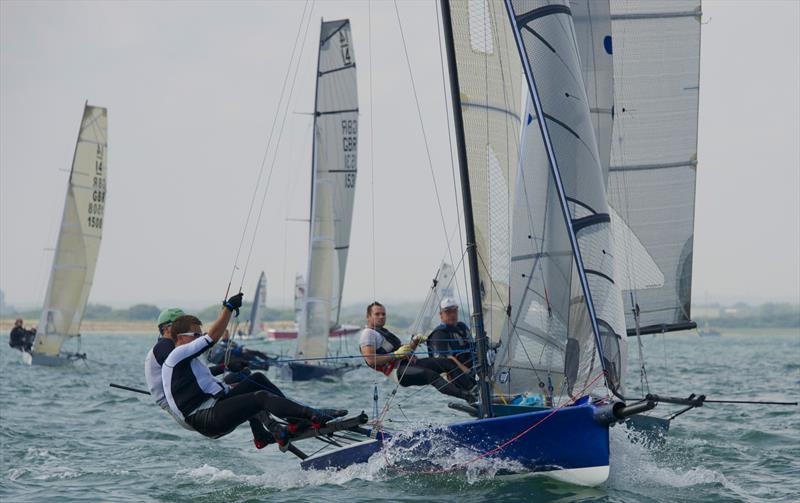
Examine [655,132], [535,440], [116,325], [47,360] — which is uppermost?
[655,132]

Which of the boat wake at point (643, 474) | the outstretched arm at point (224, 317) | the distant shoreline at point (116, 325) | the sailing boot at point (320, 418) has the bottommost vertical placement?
the distant shoreline at point (116, 325)

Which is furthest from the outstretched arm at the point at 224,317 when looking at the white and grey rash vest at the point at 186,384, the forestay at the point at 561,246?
the forestay at the point at 561,246

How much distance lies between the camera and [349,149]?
88.8 ft

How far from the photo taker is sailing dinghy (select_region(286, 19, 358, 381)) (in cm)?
2577

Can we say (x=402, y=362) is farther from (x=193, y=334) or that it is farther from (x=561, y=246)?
(x=193, y=334)

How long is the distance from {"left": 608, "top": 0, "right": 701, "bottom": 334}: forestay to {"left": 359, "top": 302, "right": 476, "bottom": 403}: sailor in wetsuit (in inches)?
172

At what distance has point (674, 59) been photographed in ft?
47.8

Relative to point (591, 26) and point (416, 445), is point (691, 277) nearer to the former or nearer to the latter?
point (591, 26)

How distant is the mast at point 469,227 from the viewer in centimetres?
930

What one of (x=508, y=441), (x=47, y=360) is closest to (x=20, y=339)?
(x=47, y=360)

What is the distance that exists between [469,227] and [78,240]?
2505 centimetres

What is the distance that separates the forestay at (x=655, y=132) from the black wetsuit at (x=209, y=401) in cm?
689

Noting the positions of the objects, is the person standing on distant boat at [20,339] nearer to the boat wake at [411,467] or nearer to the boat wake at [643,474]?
the boat wake at [411,467]

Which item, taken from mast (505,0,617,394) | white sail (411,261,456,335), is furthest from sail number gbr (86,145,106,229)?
mast (505,0,617,394)
